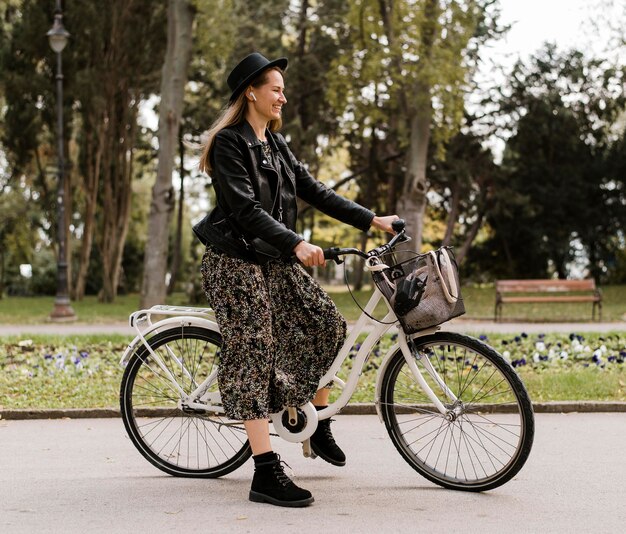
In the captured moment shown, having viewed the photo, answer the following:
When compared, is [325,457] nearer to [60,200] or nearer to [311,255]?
[311,255]

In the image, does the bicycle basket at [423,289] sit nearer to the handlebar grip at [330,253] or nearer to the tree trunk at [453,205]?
the handlebar grip at [330,253]

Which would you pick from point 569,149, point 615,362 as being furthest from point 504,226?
point 615,362

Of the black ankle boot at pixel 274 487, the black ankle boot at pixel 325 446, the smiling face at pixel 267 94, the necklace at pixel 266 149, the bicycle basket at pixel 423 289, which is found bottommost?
the black ankle boot at pixel 274 487

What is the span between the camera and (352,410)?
7.38 metres

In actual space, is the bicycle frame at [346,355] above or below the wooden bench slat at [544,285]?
below

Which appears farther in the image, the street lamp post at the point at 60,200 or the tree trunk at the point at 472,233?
the tree trunk at the point at 472,233

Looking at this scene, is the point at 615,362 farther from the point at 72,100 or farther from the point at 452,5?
the point at 72,100

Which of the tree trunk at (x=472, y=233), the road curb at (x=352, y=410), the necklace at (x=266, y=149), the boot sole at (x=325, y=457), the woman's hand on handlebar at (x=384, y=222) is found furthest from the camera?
the tree trunk at (x=472, y=233)

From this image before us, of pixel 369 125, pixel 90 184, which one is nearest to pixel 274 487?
pixel 369 125

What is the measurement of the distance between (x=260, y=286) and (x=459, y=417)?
1.17 meters

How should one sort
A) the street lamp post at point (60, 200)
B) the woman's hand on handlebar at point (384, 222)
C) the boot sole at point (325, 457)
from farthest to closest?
the street lamp post at point (60, 200), the boot sole at point (325, 457), the woman's hand on handlebar at point (384, 222)

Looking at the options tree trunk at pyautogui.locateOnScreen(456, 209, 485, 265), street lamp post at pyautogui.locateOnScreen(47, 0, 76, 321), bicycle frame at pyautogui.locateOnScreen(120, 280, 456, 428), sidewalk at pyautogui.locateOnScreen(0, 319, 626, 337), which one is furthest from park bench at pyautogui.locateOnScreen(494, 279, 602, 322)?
tree trunk at pyautogui.locateOnScreen(456, 209, 485, 265)

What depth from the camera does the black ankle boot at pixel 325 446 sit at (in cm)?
503

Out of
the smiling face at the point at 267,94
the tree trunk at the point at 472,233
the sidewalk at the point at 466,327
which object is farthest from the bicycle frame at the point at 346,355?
the tree trunk at the point at 472,233
